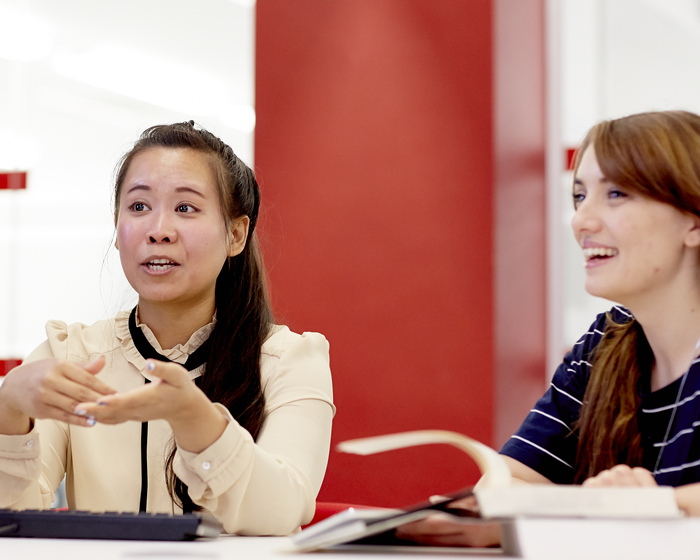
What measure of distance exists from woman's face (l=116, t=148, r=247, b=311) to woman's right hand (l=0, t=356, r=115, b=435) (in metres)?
0.39

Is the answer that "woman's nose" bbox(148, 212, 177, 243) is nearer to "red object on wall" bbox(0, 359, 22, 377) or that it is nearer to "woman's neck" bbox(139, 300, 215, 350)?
"woman's neck" bbox(139, 300, 215, 350)

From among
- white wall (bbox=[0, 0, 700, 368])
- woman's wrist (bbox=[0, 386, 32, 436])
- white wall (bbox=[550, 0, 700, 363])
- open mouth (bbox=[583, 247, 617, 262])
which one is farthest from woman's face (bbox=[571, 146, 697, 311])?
white wall (bbox=[0, 0, 700, 368])

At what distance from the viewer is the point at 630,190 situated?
1.52 meters

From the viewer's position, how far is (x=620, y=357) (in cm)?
158

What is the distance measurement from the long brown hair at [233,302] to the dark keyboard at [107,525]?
43cm

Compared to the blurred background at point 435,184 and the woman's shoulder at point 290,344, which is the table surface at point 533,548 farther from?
the blurred background at point 435,184

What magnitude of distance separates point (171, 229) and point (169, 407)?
1.88 feet

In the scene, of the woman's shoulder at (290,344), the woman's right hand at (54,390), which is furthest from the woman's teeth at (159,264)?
the woman's right hand at (54,390)

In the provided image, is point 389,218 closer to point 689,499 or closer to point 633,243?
point 633,243

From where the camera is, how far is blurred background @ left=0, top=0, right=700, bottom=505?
2.73m

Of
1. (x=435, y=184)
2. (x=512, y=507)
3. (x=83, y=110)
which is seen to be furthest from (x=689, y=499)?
(x=83, y=110)

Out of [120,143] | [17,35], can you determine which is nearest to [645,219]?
[120,143]

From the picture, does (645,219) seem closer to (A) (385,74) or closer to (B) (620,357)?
(B) (620,357)

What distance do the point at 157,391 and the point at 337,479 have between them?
1.81 m
